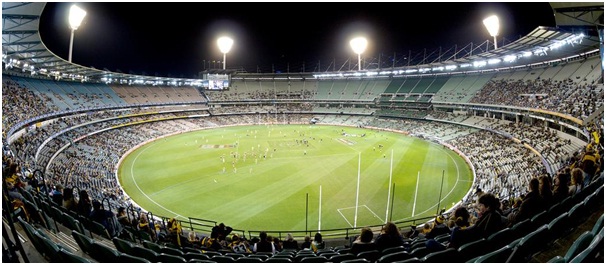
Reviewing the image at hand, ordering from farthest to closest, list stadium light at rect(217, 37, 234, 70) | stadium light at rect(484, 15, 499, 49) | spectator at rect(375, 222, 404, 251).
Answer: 1. stadium light at rect(217, 37, 234, 70)
2. stadium light at rect(484, 15, 499, 49)
3. spectator at rect(375, 222, 404, 251)

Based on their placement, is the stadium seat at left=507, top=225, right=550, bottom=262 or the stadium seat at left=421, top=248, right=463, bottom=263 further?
the stadium seat at left=421, top=248, right=463, bottom=263

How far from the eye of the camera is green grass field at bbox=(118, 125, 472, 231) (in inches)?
998

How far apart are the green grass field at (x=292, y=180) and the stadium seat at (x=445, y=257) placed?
17.1 metres

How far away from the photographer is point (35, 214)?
28.9 ft

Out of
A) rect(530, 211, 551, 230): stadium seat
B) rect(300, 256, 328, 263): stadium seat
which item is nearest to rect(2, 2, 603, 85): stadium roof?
rect(530, 211, 551, 230): stadium seat

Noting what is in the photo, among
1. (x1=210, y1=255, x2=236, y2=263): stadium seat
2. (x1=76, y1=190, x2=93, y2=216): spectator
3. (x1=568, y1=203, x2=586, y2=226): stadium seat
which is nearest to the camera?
(x1=568, y1=203, x2=586, y2=226): stadium seat

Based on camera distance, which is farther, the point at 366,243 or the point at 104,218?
the point at 104,218

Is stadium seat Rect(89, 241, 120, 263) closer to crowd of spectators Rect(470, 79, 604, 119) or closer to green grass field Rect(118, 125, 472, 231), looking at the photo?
green grass field Rect(118, 125, 472, 231)

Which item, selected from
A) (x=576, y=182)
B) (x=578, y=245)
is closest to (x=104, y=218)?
(x=578, y=245)

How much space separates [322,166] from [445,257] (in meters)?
32.9

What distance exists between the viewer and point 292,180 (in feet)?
111

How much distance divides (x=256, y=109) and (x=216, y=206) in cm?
6259

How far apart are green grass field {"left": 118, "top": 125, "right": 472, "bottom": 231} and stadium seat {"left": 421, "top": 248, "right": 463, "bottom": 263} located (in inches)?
671

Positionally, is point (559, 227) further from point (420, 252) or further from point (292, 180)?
point (292, 180)
